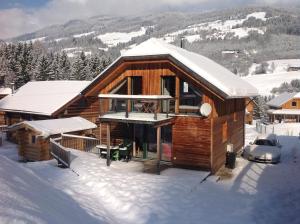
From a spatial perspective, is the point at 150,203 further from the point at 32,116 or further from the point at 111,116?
the point at 32,116

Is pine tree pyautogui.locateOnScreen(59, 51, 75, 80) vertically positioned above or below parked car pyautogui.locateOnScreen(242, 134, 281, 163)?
above

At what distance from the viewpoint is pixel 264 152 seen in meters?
21.6

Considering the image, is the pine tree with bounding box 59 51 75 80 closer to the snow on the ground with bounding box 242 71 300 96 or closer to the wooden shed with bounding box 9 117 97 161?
the wooden shed with bounding box 9 117 97 161

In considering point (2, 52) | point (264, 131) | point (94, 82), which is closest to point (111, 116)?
point (94, 82)

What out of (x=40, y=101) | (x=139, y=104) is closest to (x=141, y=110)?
(x=139, y=104)

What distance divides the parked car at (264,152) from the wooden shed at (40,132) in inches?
471

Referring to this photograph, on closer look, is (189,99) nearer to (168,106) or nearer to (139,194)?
(168,106)

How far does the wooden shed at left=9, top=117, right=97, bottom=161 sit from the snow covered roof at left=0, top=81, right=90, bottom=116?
2939 mm

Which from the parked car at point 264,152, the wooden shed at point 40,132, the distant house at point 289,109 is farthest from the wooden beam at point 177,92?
the distant house at point 289,109

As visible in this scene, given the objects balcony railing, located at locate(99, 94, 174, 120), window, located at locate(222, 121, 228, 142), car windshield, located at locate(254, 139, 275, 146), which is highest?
balcony railing, located at locate(99, 94, 174, 120)

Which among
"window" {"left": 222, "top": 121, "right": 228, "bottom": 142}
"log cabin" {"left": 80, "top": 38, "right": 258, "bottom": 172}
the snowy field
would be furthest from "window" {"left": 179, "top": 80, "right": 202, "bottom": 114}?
the snowy field

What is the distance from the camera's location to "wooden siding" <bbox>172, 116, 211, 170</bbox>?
58.3 feet

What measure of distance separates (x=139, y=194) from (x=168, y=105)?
6.41 metres

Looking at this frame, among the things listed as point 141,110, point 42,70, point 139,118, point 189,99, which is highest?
Result: point 42,70
